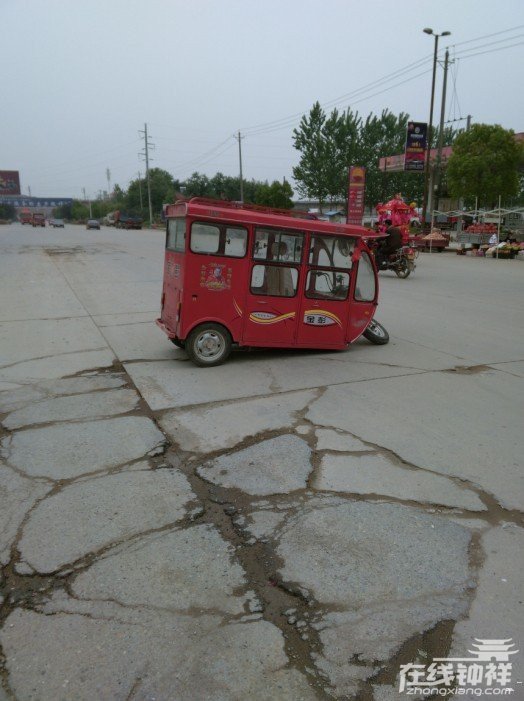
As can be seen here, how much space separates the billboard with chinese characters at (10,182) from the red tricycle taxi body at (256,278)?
126 meters

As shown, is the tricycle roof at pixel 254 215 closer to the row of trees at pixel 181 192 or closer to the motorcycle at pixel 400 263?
the motorcycle at pixel 400 263

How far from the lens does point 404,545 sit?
309 centimetres

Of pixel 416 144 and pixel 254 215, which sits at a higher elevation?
pixel 416 144

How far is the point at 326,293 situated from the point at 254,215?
60.5 inches

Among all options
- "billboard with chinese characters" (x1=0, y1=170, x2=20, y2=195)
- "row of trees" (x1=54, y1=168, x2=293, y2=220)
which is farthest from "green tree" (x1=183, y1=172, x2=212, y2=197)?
"billboard with chinese characters" (x1=0, y1=170, x2=20, y2=195)

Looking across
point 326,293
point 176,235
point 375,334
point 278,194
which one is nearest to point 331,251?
point 326,293

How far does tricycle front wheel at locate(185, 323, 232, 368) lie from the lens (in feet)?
22.0

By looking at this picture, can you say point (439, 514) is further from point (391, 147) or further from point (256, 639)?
point (391, 147)

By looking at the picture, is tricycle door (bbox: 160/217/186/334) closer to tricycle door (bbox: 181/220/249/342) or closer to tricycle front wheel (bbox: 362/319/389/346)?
tricycle door (bbox: 181/220/249/342)

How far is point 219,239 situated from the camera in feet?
21.3

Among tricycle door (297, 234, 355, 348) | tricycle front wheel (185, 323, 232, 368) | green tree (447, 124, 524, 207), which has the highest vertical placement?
green tree (447, 124, 524, 207)

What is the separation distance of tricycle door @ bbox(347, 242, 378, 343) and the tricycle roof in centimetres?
35

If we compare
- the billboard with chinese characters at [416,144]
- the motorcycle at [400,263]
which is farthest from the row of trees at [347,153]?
the motorcycle at [400,263]

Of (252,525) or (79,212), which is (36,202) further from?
(252,525)
